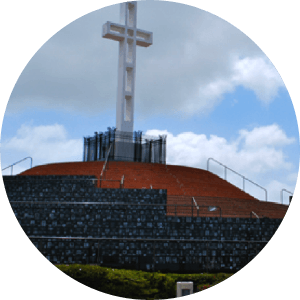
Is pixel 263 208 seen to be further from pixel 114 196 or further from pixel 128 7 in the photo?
pixel 128 7

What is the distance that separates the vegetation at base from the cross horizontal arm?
12667 millimetres

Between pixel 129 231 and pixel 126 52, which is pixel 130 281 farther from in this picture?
pixel 126 52

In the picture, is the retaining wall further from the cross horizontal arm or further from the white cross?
the cross horizontal arm

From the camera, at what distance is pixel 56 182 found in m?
13.9

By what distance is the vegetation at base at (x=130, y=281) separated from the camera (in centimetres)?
1005

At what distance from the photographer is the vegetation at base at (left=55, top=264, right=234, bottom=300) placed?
10055 millimetres

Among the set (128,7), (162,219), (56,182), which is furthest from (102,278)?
(128,7)

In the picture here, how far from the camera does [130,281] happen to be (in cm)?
1021

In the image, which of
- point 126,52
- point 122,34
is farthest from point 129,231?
point 122,34

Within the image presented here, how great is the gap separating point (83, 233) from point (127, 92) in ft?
32.1

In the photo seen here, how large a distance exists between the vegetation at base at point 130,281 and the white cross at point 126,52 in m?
10.4

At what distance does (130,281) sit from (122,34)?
13.3 meters

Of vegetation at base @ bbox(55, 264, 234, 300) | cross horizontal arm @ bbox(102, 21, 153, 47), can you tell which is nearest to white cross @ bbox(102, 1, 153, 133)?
cross horizontal arm @ bbox(102, 21, 153, 47)

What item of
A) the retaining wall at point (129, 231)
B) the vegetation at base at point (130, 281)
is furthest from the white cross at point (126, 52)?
the vegetation at base at point (130, 281)
